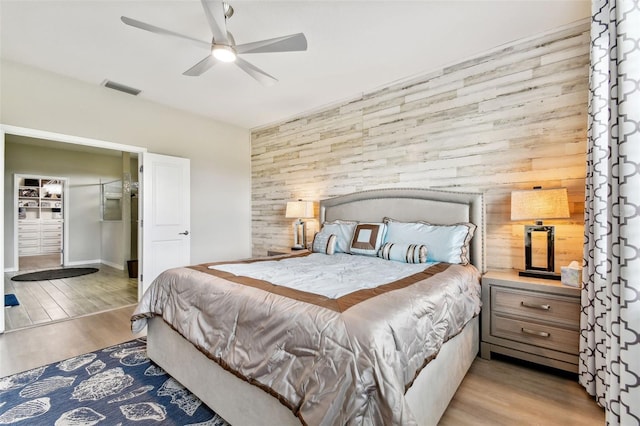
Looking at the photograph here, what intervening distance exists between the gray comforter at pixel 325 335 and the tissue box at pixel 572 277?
816 millimetres

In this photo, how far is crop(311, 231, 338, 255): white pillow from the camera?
11.0 feet

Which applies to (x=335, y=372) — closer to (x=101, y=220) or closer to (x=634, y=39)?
(x=634, y=39)

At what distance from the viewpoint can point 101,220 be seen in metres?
7.59

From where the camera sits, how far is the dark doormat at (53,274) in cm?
552

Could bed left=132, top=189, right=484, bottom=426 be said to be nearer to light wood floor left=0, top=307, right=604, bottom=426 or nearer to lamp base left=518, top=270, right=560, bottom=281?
light wood floor left=0, top=307, right=604, bottom=426

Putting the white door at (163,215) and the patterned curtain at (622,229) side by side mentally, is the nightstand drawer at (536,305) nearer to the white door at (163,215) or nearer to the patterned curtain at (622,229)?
the patterned curtain at (622,229)

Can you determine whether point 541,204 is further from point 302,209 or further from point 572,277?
point 302,209

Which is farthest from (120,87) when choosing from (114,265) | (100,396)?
(114,265)

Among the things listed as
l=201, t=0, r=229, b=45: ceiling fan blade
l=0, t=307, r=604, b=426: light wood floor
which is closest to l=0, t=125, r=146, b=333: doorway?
l=0, t=307, r=604, b=426: light wood floor

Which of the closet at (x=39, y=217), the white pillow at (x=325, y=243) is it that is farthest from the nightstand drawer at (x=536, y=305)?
the closet at (x=39, y=217)

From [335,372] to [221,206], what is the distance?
444 cm

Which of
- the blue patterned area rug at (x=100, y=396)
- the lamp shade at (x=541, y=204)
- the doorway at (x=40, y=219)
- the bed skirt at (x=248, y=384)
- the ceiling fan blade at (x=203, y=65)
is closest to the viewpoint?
the bed skirt at (x=248, y=384)

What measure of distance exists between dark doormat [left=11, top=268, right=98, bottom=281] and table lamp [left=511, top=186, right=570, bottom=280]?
7393 millimetres

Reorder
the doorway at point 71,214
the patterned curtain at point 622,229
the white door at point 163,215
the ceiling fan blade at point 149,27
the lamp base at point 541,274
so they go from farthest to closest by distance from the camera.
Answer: the doorway at point 71,214 → the white door at point 163,215 → the lamp base at point 541,274 → the ceiling fan blade at point 149,27 → the patterned curtain at point 622,229
